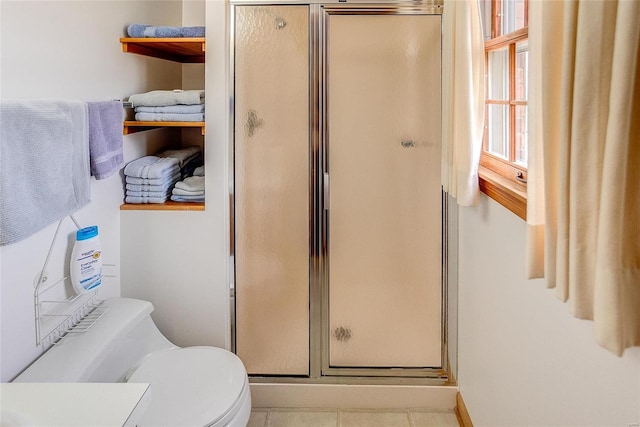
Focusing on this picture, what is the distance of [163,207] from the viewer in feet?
8.22

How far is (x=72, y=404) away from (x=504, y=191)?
1.23m

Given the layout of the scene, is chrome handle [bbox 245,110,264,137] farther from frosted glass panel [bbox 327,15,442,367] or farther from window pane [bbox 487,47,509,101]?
window pane [bbox 487,47,509,101]

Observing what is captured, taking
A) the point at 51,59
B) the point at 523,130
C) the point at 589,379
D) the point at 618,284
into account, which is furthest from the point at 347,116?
the point at 618,284

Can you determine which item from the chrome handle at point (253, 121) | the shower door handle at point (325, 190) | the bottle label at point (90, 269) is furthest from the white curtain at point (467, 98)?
the bottle label at point (90, 269)

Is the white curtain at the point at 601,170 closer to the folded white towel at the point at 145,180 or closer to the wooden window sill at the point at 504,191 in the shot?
the wooden window sill at the point at 504,191

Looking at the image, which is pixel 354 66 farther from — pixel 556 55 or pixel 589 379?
pixel 589 379

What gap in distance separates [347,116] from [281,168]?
0.37m

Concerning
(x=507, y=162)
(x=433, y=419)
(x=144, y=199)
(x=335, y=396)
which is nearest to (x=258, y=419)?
(x=335, y=396)

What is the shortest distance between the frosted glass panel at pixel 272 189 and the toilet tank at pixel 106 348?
432 millimetres

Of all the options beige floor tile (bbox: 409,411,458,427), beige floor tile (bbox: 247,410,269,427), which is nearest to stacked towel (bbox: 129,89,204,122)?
beige floor tile (bbox: 247,410,269,427)

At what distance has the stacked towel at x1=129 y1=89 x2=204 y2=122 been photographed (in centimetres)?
243

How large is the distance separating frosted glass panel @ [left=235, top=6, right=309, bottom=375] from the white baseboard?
3.3 inches

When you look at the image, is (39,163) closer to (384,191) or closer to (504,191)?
(504,191)

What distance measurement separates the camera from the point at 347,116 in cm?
249
